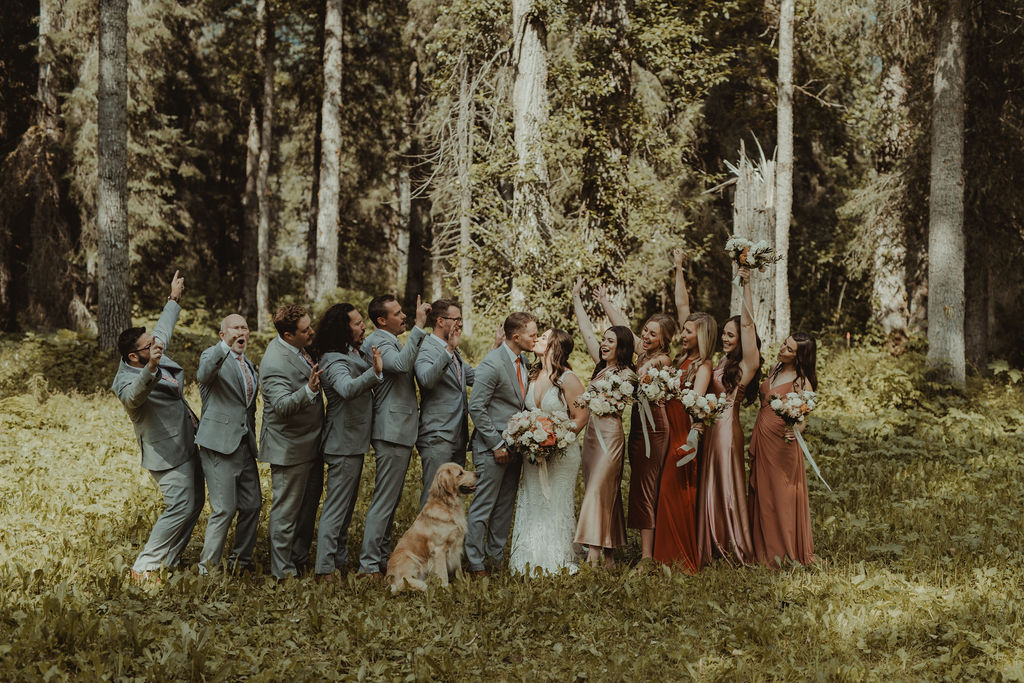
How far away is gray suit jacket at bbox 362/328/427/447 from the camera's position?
727cm

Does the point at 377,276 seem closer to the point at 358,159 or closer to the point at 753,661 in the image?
the point at 358,159

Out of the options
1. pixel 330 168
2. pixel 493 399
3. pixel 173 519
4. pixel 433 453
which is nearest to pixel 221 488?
pixel 173 519

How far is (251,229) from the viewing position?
2834cm

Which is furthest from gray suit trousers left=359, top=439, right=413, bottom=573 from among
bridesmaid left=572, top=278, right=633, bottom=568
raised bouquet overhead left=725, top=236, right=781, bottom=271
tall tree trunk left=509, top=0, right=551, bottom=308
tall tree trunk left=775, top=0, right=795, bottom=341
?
tall tree trunk left=775, top=0, right=795, bottom=341

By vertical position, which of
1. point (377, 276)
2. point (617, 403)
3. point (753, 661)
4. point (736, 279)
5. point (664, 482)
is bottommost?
point (753, 661)

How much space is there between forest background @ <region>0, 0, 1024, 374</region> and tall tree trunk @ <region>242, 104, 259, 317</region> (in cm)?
8

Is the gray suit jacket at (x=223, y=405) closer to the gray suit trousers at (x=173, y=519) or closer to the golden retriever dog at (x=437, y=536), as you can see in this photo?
the gray suit trousers at (x=173, y=519)

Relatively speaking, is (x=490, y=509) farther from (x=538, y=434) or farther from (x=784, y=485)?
(x=784, y=485)

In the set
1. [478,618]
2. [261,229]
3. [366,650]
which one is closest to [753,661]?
[478,618]

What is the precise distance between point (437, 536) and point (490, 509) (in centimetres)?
75

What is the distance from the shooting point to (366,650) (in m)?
5.68

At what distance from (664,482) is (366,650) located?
3.30 meters

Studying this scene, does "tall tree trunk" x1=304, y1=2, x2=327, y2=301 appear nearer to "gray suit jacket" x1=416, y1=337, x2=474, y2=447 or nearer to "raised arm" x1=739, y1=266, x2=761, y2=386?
"gray suit jacket" x1=416, y1=337, x2=474, y2=447

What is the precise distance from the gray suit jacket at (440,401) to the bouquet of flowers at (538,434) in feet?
1.69
